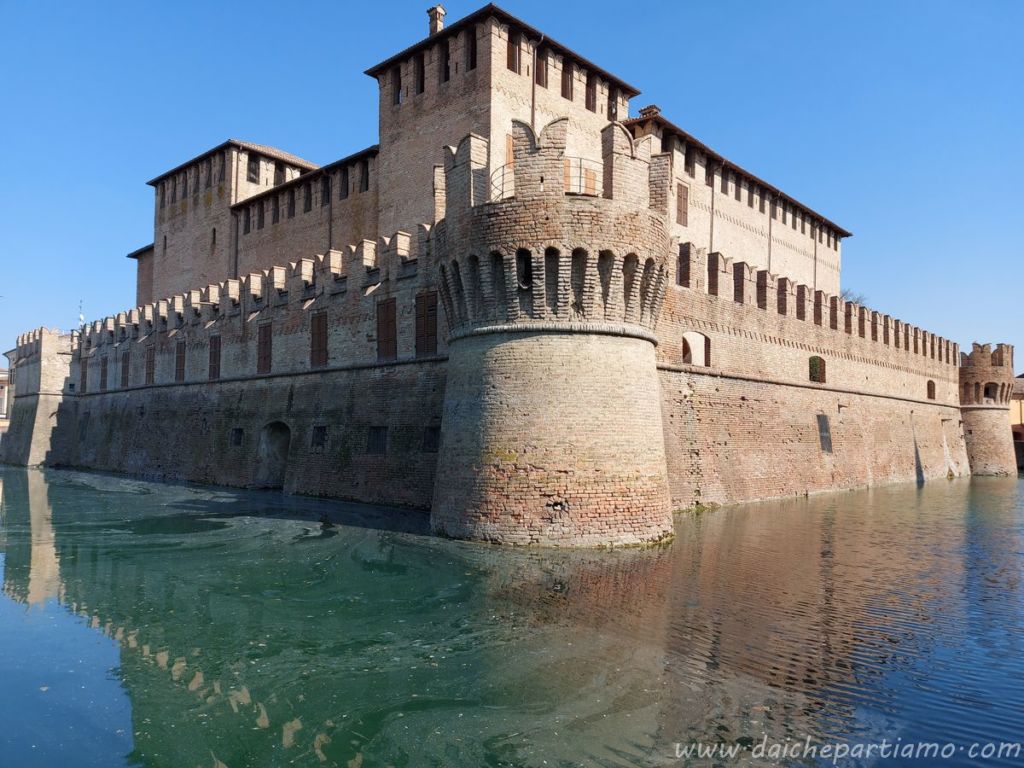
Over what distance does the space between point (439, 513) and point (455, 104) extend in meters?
16.0

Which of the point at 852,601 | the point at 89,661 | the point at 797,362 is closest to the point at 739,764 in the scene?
the point at 852,601

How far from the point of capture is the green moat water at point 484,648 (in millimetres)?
6418

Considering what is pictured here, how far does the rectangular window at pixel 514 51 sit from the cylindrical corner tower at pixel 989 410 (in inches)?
1219

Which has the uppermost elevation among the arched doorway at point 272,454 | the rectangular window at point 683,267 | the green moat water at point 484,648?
the rectangular window at point 683,267

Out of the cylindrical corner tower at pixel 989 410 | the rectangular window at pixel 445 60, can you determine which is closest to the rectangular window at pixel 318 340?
the rectangular window at pixel 445 60

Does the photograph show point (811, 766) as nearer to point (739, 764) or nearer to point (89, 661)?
point (739, 764)

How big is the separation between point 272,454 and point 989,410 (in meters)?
37.6

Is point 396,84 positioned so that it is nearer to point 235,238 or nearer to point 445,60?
point 445,60

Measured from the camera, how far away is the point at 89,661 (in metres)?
8.37

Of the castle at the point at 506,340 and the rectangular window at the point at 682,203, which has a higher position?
the rectangular window at the point at 682,203

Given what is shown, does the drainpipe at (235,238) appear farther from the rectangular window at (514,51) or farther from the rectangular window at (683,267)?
the rectangular window at (683,267)

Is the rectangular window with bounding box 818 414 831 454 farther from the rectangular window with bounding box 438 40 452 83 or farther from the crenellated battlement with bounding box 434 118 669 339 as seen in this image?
the rectangular window with bounding box 438 40 452 83

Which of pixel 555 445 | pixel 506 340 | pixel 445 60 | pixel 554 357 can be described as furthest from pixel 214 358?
pixel 555 445

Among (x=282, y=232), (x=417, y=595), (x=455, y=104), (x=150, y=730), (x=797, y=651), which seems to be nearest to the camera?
(x=150, y=730)
